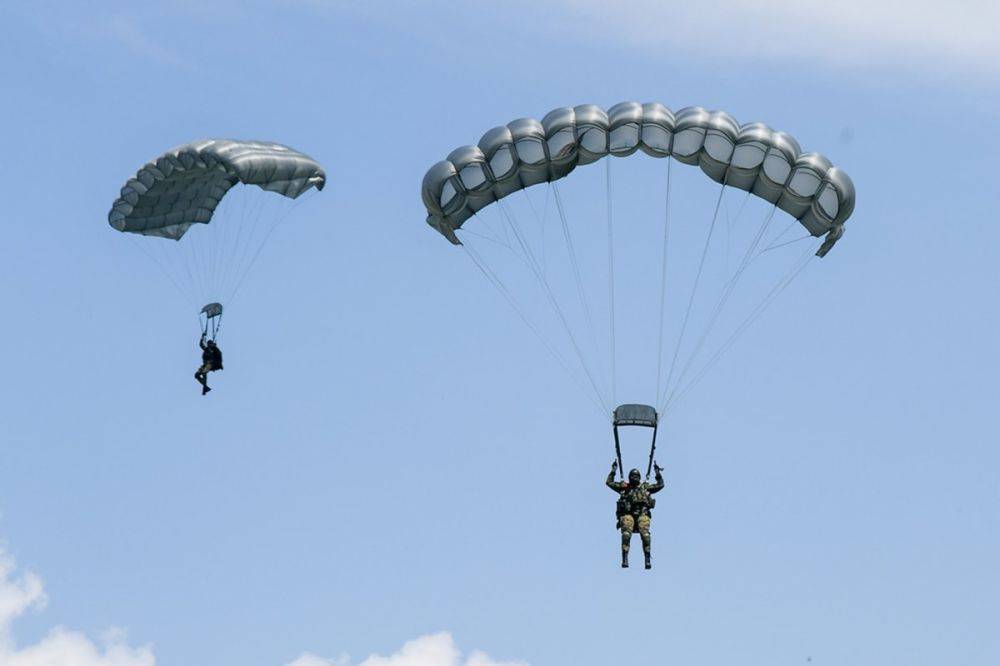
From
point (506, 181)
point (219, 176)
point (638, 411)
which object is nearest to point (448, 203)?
point (506, 181)

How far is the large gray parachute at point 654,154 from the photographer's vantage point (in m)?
39.1

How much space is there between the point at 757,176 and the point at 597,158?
2.50 m

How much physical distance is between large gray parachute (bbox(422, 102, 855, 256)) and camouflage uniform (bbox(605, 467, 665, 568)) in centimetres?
500

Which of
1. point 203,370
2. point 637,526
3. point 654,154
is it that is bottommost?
point 637,526

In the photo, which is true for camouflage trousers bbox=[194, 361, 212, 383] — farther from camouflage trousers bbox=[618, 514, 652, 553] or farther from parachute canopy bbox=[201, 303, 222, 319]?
camouflage trousers bbox=[618, 514, 652, 553]

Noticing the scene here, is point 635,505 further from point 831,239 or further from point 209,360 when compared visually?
point 209,360

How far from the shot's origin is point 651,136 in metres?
39.2

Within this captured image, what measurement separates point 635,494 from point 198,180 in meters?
13.5

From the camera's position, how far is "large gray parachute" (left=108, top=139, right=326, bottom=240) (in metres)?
44.7

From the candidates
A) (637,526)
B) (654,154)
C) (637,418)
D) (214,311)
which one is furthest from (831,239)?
(214,311)

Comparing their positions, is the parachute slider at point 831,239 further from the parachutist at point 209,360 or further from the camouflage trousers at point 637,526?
the parachutist at point 209,360

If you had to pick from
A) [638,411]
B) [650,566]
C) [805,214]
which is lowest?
[650,566]

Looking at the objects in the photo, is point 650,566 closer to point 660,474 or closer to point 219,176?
point 660,474

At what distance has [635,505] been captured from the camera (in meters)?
38.0
